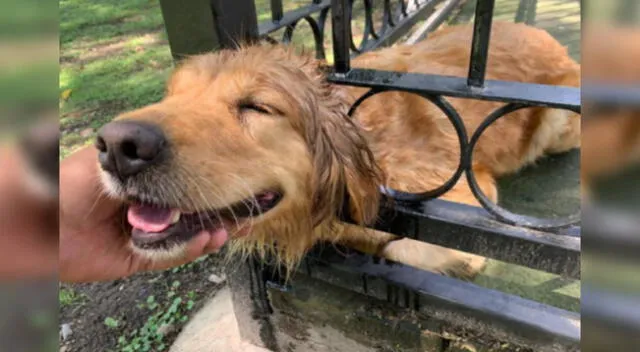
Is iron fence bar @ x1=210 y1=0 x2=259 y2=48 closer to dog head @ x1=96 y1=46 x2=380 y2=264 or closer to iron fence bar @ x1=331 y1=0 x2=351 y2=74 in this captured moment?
dog head @ x1=96 y1=46 x2=380 y2=264

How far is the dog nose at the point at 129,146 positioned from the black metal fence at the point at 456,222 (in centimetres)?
66

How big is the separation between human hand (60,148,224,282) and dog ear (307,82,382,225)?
52cm

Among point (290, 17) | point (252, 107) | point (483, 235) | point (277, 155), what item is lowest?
point (483, 235)

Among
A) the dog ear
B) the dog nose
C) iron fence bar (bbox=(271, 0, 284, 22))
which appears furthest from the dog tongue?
iron fence bar (bbox=(271, 0, 284, 22))

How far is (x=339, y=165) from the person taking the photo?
2297mm

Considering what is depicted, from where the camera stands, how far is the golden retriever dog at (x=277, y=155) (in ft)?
5.72

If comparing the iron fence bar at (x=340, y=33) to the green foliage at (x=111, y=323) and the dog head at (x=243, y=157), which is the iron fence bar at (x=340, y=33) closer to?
the dog head at (x=243, y=157)

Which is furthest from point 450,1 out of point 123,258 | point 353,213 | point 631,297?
point 631,297

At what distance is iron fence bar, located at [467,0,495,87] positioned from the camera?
1611mm

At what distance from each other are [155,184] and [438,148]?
1783 mm

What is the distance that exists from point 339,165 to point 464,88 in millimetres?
660

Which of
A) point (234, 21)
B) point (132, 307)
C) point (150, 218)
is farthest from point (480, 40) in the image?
point (132, 307)

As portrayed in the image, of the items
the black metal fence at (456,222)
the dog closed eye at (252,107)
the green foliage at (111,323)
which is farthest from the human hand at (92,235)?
the green foliage at (111,323)

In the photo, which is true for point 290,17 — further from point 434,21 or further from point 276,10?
point 434,21
